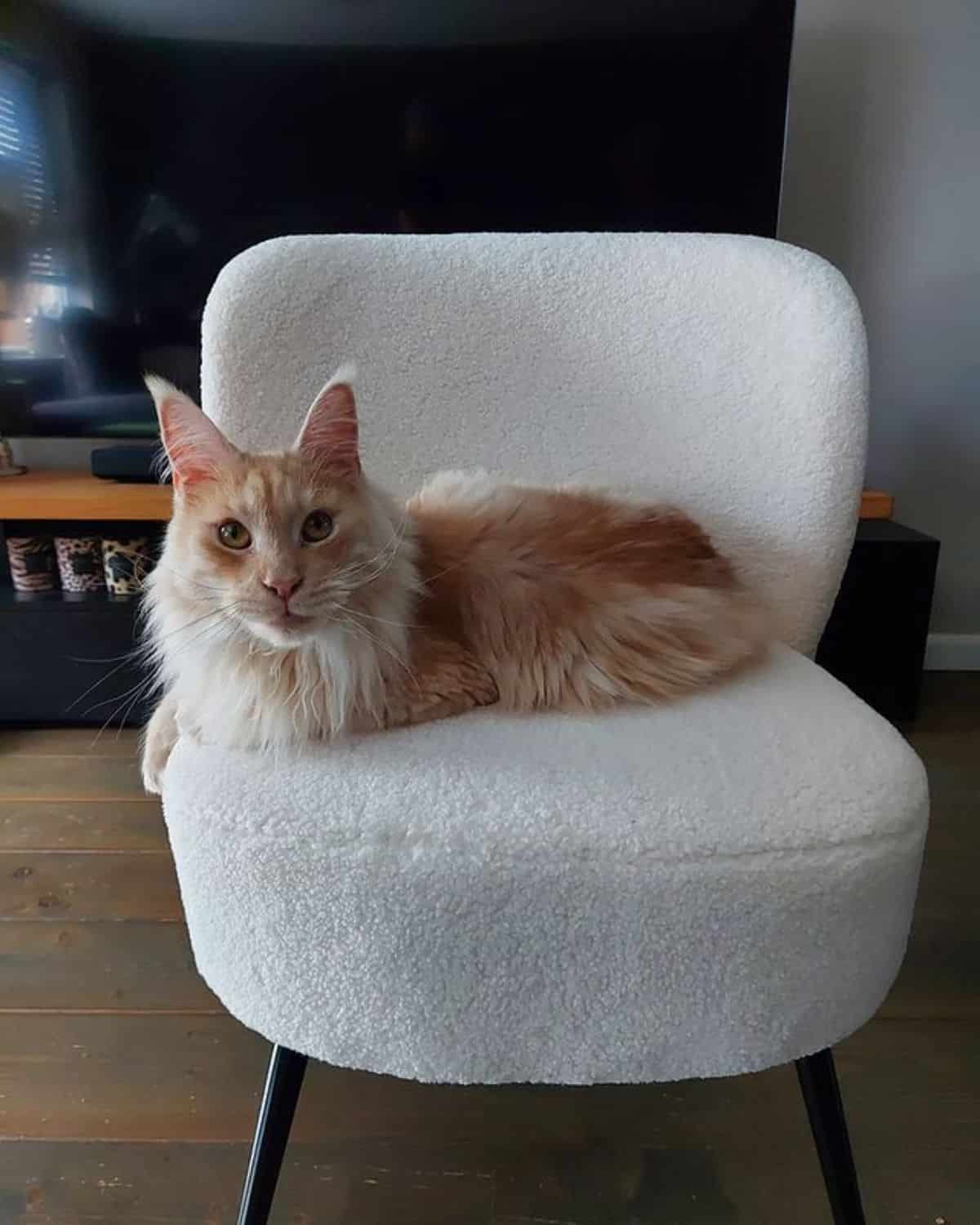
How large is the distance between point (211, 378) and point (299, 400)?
10 cm

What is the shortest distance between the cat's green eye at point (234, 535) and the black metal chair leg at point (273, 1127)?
16.1 inches

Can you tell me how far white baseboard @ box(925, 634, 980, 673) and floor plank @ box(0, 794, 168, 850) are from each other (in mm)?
1771

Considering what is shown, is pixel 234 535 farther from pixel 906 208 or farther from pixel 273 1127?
pixel 906 208

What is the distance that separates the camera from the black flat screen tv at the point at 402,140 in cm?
175

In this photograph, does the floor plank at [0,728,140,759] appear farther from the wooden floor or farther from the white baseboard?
the white baseboard

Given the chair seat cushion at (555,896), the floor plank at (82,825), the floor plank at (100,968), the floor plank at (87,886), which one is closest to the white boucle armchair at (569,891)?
the chair seat cushion at (555,896)

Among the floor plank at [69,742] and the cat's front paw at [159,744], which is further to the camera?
the floor plank at [69,742]

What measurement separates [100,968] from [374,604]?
2.57ft

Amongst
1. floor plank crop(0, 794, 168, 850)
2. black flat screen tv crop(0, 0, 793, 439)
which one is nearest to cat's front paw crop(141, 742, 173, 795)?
floor plank crop(0, 794, 168, 850)

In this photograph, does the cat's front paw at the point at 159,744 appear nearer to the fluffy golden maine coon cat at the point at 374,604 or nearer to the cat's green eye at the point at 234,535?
the fluffy golden maine coon cat at the point at 374,604

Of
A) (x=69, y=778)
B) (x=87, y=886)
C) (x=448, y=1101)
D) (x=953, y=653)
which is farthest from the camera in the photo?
(x=953, y=653)

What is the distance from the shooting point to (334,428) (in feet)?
2.52

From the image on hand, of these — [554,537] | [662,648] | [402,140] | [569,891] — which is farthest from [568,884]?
[402,140]

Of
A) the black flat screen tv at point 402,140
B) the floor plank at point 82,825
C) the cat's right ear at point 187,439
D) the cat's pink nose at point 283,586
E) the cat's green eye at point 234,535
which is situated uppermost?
the black flat screen tv at point 402,140
